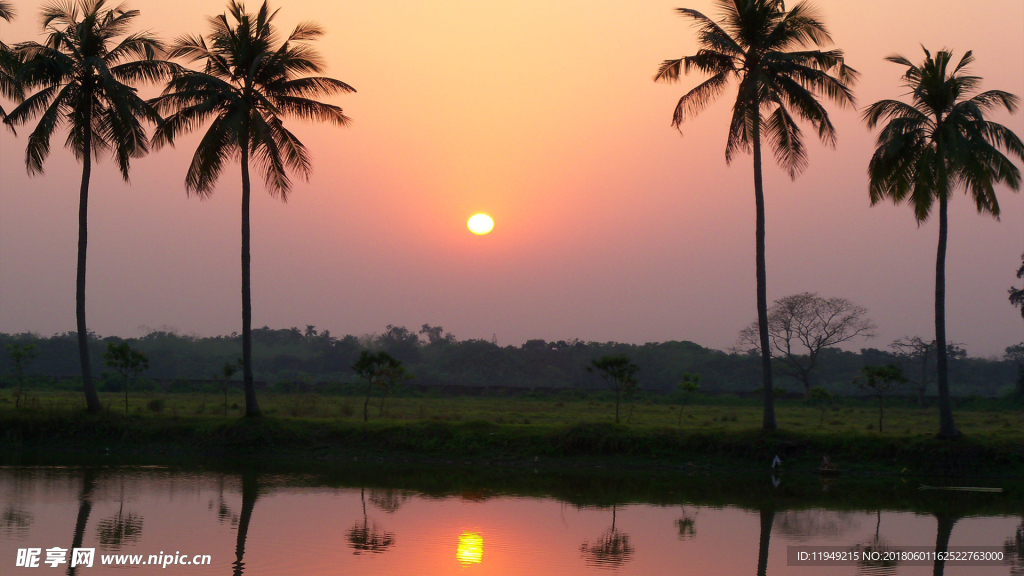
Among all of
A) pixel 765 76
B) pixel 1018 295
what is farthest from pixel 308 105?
pixel 1018 295

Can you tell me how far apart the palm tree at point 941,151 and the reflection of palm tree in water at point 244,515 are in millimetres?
19823

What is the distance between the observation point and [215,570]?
10734 mm

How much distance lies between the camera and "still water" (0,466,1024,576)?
11.8 m

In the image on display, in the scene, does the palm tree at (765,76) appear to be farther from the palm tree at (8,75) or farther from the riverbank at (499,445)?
the palm tree at (8,75)

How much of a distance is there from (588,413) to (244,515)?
29.2 metres

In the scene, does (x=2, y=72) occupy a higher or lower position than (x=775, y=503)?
higher

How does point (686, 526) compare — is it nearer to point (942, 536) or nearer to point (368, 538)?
point (942, 536)

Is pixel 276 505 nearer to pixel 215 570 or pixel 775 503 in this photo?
pixel 215 570

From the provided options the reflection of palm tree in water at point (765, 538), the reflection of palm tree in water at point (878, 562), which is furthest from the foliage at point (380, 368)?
the reflection of palm tree in water at point (878, 562)

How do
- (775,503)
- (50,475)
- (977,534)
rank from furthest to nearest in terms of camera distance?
(50,475), (775,503), (977,534)

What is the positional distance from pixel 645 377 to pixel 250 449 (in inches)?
3010

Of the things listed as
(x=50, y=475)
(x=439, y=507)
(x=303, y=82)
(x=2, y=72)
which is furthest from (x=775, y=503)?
(x=2, y=72)

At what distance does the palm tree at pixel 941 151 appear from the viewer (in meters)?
23.9

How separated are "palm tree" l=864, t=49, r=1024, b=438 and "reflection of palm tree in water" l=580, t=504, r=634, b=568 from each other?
14624 millimetres
